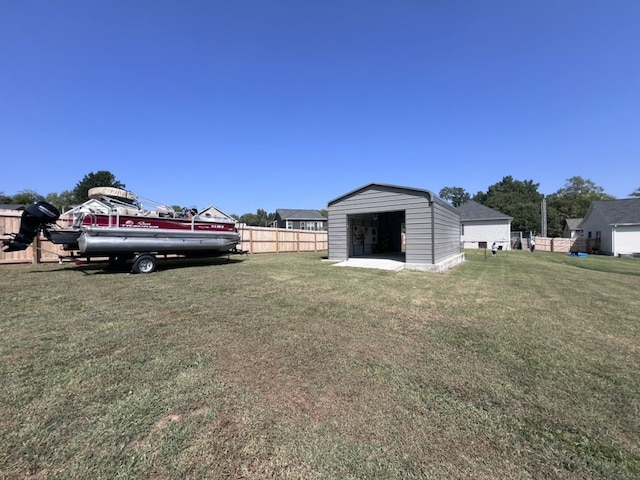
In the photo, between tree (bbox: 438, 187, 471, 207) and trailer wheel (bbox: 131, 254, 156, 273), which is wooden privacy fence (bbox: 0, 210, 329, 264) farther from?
tree (bbox: 438, 187, 471, 207)

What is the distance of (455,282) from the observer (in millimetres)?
8688

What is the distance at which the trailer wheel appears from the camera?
29.0 ft

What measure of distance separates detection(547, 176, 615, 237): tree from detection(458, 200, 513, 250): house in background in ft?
110

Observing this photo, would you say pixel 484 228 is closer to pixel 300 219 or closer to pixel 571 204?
pixel 300 219

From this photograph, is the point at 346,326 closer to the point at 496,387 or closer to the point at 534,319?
the point at 496,387

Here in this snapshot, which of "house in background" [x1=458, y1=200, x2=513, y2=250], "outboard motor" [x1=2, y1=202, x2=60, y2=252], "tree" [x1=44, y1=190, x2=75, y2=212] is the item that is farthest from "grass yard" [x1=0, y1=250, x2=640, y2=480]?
"tree" [x1=44, y1=190, x2=75, y2=212]

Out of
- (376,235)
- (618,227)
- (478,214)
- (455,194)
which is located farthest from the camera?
(455,194)

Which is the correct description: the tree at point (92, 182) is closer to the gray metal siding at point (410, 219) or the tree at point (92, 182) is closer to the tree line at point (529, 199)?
the tree line at point (529, 199)

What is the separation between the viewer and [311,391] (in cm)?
267

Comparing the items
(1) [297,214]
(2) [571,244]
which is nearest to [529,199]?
(2) [571,244]

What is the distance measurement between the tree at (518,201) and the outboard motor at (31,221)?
59499mm

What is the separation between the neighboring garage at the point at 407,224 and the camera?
441 inches

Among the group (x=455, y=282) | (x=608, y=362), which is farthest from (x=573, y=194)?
(x=608, y=362)

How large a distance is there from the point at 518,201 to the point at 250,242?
6222 centimetres
